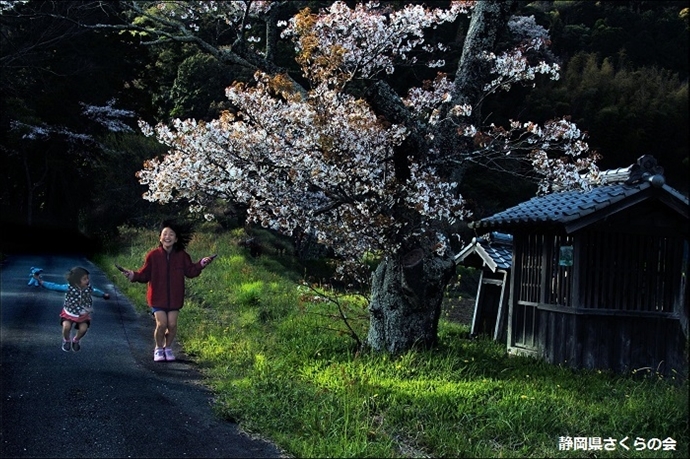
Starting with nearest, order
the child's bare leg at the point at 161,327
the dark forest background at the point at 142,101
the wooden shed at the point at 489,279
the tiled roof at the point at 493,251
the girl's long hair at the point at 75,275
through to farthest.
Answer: the girl's long hair at the point at 75,275
the child's bare leg at the point at 161,327
the tiled roof at the point at 493,251
the wooden shed at the point at 489,279
the dark forest background at the point at 142,101

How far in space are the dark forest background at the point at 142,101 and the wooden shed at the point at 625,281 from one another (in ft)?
25.7

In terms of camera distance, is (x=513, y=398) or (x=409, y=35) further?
(x=409, y=35)

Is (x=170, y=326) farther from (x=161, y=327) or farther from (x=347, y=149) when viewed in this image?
(x=347, y=149)

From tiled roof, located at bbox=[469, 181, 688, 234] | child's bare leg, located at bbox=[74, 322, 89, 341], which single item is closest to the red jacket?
child's bare leg, located at bbox=[74, 322, 89, 341]

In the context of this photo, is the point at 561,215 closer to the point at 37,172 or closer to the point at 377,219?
the point at 377,219

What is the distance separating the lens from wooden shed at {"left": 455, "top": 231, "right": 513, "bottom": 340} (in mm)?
12422

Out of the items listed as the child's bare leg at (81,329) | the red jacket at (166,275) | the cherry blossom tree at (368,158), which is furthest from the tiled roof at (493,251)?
the child's bare leg at (81,329)

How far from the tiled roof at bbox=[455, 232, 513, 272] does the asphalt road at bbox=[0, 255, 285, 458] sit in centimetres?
601

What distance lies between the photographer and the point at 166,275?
790 cm

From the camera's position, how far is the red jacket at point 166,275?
7855 mm

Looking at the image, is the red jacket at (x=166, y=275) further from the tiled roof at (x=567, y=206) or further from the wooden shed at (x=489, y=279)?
the wooden shed at (x=489, y=279)

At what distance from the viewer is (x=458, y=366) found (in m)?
8.52

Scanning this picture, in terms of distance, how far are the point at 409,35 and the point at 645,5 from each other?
30.3m

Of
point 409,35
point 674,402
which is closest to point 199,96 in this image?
point 409,35
